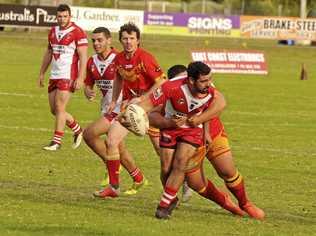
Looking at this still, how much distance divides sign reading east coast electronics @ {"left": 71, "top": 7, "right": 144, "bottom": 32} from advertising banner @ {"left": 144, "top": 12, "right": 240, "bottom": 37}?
3409 millimetres

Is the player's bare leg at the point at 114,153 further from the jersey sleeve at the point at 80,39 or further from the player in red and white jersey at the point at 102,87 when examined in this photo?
the jersey sleeve at the point at 80,39

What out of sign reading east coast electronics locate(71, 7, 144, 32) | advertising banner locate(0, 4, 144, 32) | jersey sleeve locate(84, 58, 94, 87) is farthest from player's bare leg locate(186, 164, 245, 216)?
sign reading east coast electronics locate(71, 7, 144, 32)

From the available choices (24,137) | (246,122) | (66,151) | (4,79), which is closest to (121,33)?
(66,151)

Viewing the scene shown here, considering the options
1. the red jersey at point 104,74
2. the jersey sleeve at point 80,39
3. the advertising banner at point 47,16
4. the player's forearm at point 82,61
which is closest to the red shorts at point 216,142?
the red jersey at point 104,74

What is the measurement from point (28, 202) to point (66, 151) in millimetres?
5342

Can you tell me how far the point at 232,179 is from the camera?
36.9 ft

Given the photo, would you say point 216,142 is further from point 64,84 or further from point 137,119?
point 64,84

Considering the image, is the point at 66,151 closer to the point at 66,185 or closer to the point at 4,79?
the point at 66,185

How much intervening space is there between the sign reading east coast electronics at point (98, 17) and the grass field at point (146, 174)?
72.8 feet

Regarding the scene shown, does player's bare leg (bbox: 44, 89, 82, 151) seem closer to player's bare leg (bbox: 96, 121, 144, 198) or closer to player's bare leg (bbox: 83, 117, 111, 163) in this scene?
player's bare leg (bbox: 83, 117, 111, 163)

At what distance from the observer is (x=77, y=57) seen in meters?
17.4

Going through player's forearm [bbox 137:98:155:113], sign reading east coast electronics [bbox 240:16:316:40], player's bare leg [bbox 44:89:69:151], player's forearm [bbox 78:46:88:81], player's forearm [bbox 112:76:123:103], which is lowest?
sign reading east coast electronics [bbox 240:16:316:40]

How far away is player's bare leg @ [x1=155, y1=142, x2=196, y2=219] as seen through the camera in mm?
10852

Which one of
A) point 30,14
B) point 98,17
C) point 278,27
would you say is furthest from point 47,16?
point 278,27
